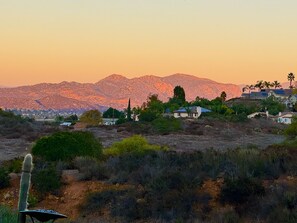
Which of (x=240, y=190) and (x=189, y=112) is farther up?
(x=189, y=112)

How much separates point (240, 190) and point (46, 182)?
22.5 ft

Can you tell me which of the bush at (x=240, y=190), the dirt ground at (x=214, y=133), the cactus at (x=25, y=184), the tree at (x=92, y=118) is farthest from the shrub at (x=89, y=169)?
the tree at (x=92, y=118)

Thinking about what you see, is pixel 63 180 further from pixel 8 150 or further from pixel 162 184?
pixel 8 150

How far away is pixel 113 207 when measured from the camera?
55.9 ft

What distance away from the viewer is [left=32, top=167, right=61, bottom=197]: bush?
19.4m

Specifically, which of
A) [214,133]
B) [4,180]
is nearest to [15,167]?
[4,180]

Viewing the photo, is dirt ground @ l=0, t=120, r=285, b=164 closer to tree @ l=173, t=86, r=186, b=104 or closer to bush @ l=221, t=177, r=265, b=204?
bush @ l=221, t=177, r=265, b=204

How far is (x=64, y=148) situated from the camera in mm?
25359

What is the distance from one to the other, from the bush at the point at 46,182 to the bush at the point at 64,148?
15.6 feet

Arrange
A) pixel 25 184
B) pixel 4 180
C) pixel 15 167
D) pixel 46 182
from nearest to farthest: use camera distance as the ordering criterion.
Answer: pixel 25 184 < pixel 46 182 < pixel 4 180 < pixel 15 167

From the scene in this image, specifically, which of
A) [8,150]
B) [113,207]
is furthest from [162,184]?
[8,150]

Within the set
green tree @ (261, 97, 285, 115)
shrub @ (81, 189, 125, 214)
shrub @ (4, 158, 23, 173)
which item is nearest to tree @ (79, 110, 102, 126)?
green tree @ (261, 97, 285, 115)

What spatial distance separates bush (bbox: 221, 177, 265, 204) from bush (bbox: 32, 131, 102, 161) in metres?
9.79

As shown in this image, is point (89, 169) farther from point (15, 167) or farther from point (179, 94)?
point (179, 94)
